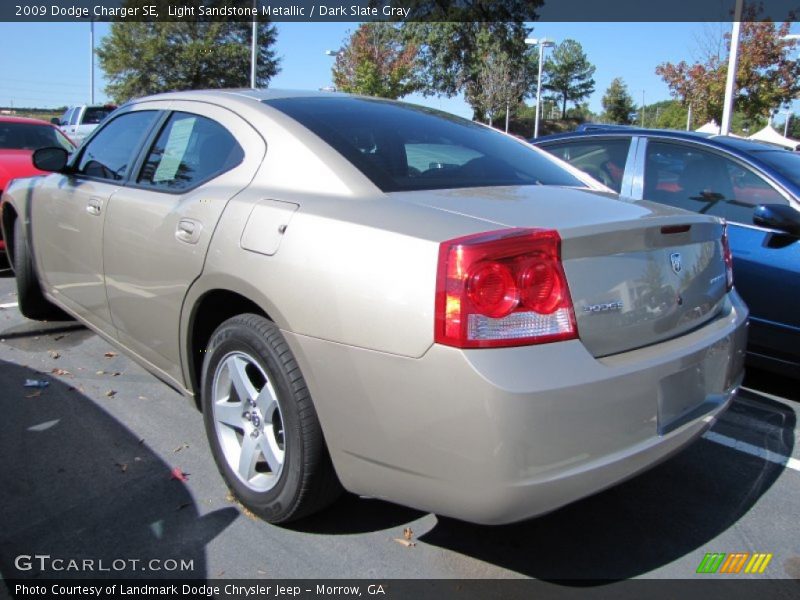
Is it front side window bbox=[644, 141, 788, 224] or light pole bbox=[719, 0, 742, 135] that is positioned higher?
light pole bbox=[719, 0, 742, 135]

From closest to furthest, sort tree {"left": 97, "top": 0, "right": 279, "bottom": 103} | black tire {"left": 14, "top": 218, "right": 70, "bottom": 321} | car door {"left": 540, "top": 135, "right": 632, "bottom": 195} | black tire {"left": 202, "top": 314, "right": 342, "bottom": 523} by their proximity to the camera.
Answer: black tire {"left": 202, "top": 314, "right": 342, "bottom": 523} → black tire {"left": 14, "top": 218, "right": 70, "bottom": 321} → car door {"left": 540, "top": 135, "right": 632, "bottom": 195} → tree {"left": 97, "top": 0, "right": 279, "bottom": 103}

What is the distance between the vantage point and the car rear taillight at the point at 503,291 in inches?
73.2

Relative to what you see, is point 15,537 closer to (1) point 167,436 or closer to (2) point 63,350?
(1) point 167,436

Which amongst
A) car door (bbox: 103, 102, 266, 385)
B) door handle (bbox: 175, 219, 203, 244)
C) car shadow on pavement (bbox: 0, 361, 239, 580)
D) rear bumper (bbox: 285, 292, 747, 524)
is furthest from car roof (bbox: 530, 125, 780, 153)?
car shadow on pavement (bbox: 0, 361, 239, 580)

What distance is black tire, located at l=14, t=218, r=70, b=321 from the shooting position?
4.62 meters

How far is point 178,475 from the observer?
291cm

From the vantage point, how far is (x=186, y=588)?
222 centimetres

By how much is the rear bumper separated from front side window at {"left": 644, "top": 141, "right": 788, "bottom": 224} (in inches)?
96.7

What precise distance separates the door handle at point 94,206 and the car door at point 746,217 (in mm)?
3503

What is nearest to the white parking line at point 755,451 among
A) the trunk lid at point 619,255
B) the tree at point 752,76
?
the trunk lid at point 619,255

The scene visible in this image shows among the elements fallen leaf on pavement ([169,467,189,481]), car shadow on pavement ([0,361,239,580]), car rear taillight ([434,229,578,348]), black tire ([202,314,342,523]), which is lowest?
car shadow on pavement ([0,361,239,580])

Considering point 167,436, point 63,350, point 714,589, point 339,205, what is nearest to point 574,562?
point 714,589

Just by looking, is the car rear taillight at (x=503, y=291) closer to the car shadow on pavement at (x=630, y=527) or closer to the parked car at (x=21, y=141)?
the car shadow on pavement at (x=630, y=527)

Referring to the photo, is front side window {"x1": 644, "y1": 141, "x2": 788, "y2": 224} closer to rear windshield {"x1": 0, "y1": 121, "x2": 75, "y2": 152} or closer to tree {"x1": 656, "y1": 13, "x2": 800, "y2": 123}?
rear windshield {"x1": 0, "y1": 121, "x2": 75, "y2": 152}
